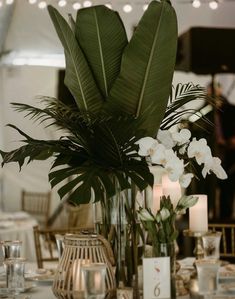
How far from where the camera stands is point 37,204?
847cm

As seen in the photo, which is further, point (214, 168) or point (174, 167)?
point (214, 168)

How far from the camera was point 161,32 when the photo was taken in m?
2.49

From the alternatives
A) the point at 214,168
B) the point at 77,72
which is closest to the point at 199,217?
the point at 214,168

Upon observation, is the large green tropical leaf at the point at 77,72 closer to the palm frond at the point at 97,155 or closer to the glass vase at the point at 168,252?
the palm frond at the point at 97,155

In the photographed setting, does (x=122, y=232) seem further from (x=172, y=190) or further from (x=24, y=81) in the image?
(x=24, y=81)

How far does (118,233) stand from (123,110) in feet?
1.50

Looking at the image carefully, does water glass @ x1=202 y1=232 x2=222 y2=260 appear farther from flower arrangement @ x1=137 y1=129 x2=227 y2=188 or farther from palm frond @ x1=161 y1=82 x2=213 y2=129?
palm frond @ x1=161 y1=82 x2=213 y2=129

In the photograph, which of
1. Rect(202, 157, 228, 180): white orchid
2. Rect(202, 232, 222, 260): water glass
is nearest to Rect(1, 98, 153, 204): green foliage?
Rect(202, 157, 228, 180): white orchid

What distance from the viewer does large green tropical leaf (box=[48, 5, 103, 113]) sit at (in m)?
2.50

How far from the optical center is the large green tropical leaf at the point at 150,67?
2.47 m

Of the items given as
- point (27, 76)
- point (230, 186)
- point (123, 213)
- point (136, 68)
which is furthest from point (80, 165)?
point (27, 76)

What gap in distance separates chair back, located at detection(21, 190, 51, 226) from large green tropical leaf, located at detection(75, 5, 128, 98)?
19.3 ft

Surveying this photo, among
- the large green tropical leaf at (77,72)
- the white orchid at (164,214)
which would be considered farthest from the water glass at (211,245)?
the large green tropical leaf at (77,72)

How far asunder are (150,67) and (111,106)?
0.67ft
